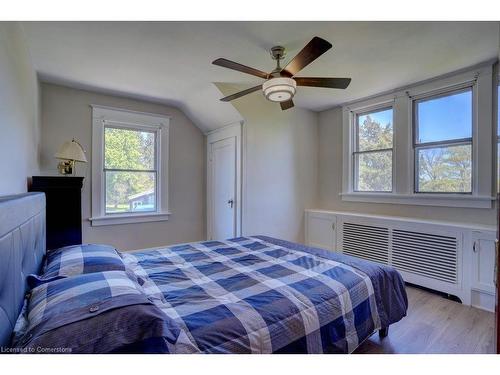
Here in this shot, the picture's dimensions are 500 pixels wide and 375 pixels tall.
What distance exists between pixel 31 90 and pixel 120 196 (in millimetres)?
1655

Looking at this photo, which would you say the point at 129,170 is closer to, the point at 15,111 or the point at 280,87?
the point at 15,111

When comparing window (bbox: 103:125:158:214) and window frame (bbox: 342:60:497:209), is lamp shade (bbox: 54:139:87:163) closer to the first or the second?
window (bbox: 103:125:158:214)

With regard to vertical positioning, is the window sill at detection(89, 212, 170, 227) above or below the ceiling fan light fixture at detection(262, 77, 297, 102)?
below

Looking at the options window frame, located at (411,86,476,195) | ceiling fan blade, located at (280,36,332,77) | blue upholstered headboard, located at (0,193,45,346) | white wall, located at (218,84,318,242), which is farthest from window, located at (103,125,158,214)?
window frame, located at (411,86,476,195)

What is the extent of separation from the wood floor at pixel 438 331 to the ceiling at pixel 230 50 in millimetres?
2417

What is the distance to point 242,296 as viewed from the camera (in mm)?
1337

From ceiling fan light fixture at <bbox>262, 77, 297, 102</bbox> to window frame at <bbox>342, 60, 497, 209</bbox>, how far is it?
2.02 m

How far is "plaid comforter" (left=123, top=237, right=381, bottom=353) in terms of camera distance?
110 cm

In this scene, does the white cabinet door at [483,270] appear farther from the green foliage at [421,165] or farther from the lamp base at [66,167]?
the lamp base at [66,167]

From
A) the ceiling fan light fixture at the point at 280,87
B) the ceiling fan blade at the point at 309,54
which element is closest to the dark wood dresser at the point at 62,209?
the ceiling fan light fixture at the point at 280,87

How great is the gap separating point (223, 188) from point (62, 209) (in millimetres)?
2107

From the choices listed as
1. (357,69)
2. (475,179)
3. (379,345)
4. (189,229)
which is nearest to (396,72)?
(357,69)

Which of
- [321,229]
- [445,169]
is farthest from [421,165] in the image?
[321,229]

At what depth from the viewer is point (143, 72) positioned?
9.43 feet
